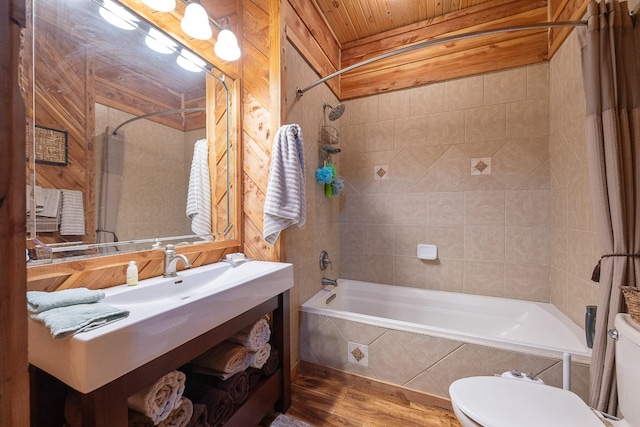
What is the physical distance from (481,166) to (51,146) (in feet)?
8.61

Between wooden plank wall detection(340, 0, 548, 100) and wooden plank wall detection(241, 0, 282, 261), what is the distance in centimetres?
113

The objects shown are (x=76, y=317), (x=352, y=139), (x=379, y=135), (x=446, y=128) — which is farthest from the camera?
(x=352, y=139)

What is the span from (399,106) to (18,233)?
8.41 ft

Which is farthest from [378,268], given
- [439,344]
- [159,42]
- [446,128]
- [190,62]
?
[159,42]

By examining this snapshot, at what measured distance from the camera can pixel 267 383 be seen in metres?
1.36

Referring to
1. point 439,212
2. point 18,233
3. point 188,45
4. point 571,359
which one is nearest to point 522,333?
point 571,359

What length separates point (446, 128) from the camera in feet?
7.27

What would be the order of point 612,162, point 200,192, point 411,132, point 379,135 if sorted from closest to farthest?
point 612,162 < point 200,192 < point 411,132 < point 379,135

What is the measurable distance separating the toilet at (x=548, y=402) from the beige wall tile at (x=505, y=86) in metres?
1.71

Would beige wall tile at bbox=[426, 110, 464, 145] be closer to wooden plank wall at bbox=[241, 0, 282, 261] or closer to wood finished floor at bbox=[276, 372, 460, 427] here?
wooden plank wall at bbox=[241, 0, 282, 261]

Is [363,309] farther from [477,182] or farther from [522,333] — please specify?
[477,182]

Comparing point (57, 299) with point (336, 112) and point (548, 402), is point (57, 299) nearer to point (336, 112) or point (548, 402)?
point (548, 402)

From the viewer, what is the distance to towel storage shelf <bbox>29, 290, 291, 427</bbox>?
68cm

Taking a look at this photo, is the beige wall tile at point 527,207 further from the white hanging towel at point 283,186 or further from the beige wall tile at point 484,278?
the white hanging towel at point 283,186
